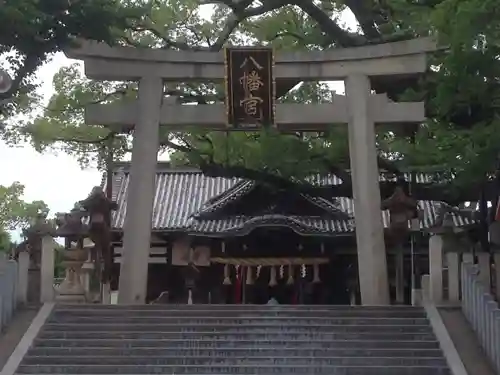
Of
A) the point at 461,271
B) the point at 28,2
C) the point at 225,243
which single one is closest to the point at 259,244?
the point at 225,243

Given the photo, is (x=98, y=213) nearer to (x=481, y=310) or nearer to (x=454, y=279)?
(x=454, y=279)

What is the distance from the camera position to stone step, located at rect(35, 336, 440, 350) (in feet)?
36.4

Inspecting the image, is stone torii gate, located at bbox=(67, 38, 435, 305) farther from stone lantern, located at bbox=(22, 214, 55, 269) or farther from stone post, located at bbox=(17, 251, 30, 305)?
stone post, located at bbox=(17, 251, 30, 305)

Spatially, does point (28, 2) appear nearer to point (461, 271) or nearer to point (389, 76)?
point (389, 76)

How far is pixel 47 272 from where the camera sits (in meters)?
13.0

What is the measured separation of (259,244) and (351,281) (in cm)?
252

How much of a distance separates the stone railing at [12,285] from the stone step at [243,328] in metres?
0.66

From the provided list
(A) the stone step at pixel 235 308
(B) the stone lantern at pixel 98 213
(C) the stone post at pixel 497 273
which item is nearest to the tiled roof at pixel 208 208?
(B) the stone lantern at pixel 98 213

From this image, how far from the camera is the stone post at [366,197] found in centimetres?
1384

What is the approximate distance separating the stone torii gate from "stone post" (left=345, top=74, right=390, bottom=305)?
2 cm

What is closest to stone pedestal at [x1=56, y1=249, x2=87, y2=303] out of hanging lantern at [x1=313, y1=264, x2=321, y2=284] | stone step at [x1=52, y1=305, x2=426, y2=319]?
stone step at [x1=52, y1=305, x2=426, y2=319]

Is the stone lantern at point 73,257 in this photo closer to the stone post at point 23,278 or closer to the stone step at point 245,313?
the stone post at point 23,278

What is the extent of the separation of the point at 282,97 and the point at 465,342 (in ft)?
29.7

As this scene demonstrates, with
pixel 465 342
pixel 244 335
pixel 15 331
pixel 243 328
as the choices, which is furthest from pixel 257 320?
pixel 15 331
